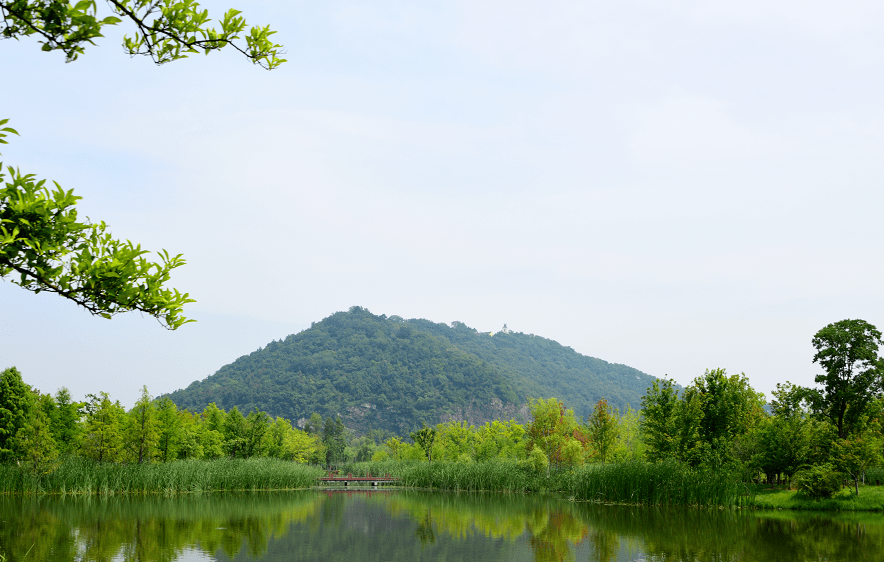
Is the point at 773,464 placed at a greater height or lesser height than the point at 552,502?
greater

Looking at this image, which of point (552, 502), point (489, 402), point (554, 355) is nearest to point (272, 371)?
point (489, 402)

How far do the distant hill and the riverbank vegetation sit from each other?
220ft

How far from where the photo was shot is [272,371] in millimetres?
115688

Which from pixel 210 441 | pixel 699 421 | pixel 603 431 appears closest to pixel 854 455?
pixel 699 421

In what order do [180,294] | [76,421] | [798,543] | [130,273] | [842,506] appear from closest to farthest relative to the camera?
[130,273] → [180,294] → [798,543] → [842,506] → [76,421]

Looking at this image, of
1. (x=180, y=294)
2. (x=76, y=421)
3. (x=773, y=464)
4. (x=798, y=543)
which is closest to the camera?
(x=180, y=294)

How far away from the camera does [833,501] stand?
26.0 metres

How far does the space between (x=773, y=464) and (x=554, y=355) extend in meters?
137

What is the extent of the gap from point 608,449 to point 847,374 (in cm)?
1353

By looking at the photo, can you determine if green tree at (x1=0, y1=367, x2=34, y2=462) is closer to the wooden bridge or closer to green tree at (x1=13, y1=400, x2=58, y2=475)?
green tree at (x1=13, y1=400, x2=58, y2=475)

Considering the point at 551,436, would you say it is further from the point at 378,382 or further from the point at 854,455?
the point at 378,382

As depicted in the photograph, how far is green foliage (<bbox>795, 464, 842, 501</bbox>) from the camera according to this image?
25.6 metres

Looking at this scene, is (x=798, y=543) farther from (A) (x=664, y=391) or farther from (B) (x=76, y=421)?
(B) (x=76, y=421)

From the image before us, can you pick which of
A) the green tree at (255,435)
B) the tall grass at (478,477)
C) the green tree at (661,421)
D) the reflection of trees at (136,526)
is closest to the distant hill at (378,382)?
the green tree at (255,435)
